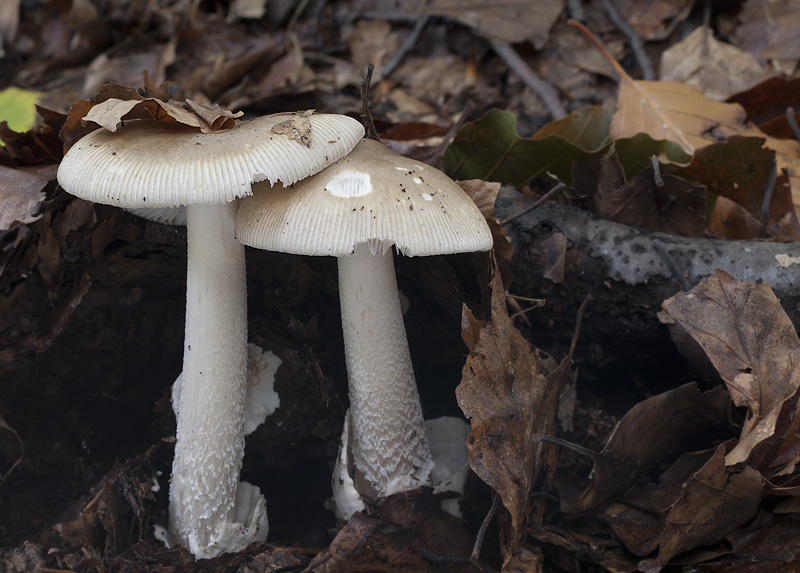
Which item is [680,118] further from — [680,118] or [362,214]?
[362,214]

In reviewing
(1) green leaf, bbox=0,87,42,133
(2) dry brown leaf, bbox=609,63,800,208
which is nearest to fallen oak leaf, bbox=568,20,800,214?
(2) dry brown leaf, bbox=609,63,800,208

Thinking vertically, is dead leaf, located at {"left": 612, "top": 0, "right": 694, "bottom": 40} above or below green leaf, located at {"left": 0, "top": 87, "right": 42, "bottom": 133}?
above

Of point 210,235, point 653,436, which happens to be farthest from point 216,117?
point 653,436

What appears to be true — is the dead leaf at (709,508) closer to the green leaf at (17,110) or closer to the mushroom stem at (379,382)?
the mushroom stem at (379,382)

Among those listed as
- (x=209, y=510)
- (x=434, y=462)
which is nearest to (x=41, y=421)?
(x=209, y=510)

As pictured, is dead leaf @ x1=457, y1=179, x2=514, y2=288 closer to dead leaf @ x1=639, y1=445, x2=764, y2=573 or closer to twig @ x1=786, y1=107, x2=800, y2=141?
dead leaf @ x1=639, y1=445, x2=764, y2=573

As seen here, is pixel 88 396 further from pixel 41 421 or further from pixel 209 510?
pixel 209 510
